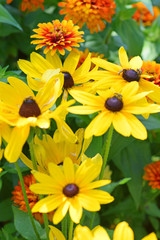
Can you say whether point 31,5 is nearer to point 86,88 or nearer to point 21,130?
point 86,88

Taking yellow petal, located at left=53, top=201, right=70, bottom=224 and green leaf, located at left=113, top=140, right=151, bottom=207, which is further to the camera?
green leaf, located at left=113, top=140, right=151, bottom=207

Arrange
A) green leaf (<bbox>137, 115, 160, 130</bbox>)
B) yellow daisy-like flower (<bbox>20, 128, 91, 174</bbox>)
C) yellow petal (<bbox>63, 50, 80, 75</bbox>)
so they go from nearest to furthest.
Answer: yellow daisy-like flower (<bbox>20, 128, 91, 174</bbox>)
yellow petal (<bbox>63, 50, 80, 75</bbox>)
green leaf (<bbox>137, 115, 160, 130</bbox>)

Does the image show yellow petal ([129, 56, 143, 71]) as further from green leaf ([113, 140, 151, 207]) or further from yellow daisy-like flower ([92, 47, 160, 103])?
green leaf ([113, 140, 151, 207])

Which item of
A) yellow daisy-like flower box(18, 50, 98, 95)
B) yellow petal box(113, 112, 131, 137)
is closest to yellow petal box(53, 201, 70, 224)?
yellow petal box(113, 112, 131, 137)

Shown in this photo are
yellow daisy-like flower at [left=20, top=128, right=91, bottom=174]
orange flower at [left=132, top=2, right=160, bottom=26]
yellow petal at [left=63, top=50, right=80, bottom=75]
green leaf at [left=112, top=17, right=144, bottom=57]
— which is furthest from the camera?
orange flower at [left=132, top=2, right=160, bottom=26]

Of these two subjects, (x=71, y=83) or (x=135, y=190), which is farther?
(x=135, y=190)

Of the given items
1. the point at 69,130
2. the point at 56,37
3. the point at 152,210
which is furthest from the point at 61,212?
the point at 152,210

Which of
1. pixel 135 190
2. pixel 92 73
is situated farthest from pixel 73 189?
pixel 135 190

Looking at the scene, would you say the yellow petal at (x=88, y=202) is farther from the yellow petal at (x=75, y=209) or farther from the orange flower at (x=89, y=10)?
the orange flower at (x=89, y=10)
